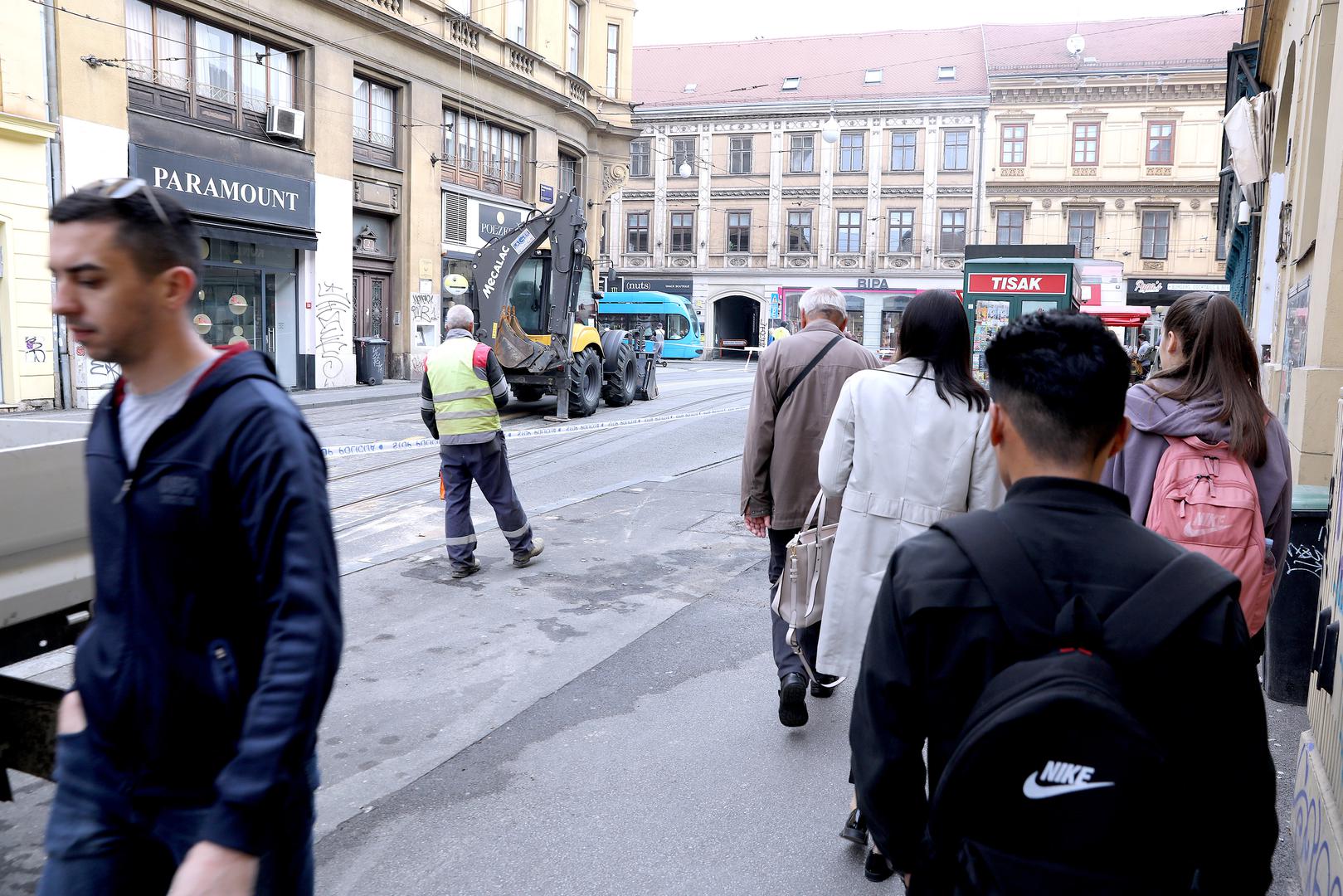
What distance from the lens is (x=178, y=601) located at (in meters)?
1.81

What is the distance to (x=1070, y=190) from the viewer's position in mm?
48875

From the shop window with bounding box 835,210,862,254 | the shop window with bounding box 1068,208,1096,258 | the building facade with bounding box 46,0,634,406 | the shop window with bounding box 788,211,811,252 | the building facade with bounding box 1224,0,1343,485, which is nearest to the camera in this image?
the building facade with bounding box 1224,0,1343,485

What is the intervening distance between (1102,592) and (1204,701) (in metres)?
0.21

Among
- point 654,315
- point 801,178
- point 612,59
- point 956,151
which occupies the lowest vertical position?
point 654,315

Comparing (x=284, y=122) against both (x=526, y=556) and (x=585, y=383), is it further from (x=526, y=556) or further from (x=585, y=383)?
(x=526, y=556)

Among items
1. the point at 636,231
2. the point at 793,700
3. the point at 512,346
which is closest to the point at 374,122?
the point at 512,346

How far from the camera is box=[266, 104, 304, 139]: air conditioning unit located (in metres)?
21.2

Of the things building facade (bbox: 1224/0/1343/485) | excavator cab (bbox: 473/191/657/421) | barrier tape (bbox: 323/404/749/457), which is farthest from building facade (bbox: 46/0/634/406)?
building facade (bbox: 1224/0/1343/485)

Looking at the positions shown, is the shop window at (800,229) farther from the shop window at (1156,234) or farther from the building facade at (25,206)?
the building facade at (25,206)

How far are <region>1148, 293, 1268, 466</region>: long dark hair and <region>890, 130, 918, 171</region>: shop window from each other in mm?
50357

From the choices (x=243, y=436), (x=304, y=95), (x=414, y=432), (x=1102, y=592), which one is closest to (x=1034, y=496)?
(x=1102, y=592)

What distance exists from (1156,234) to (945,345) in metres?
50.0

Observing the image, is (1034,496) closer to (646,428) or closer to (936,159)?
(646,428)

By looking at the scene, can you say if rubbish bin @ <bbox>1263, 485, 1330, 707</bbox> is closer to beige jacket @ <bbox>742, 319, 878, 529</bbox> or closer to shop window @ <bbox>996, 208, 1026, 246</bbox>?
beige jacket @ <bbox>742, 319, 878, 529</bbox>
